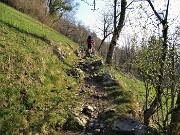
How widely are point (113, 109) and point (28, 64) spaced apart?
426 cm

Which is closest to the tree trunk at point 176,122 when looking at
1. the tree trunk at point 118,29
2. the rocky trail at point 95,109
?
the rocky trail at point 95,109

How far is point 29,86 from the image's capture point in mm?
12094

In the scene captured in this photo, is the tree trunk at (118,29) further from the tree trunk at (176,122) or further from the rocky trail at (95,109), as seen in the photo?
the tree trunk at (176,122)

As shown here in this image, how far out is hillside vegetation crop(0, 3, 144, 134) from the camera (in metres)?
10.2

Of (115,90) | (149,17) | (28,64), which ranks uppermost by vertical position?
(149,17)

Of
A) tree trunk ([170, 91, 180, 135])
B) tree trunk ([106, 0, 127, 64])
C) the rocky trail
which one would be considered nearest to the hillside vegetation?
the rocky trail

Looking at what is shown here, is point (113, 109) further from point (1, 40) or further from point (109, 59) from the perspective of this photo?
point (109, 59)

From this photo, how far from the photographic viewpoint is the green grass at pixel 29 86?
1017 centimetres

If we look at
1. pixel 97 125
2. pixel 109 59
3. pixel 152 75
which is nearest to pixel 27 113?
pixel 97 125

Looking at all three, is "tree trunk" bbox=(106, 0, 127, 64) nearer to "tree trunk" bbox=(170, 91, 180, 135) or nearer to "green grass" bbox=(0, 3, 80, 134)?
"green grass" bbox=(0, 3, 80, 134)

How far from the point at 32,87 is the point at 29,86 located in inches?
5.8

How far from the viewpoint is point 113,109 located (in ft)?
41.4

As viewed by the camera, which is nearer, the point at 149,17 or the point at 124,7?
the point at 149,17

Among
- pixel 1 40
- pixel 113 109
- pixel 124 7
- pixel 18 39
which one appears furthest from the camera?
pixel 124 7
